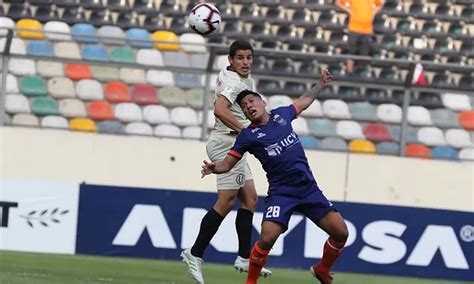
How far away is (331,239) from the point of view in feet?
31.9

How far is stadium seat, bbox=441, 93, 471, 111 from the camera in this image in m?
15.4

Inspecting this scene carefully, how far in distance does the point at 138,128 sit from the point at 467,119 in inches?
167

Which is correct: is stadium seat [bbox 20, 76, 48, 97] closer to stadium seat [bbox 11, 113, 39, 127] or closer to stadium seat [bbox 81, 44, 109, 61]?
stadium seat [bbox 11, 113, 39, 127]

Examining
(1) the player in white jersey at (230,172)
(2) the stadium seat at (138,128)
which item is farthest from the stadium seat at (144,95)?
(1) the player in white jersey at (230,172)

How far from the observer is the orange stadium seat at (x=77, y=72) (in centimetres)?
1545

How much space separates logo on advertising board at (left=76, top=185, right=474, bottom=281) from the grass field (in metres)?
0.35

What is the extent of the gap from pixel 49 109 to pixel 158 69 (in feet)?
4.97

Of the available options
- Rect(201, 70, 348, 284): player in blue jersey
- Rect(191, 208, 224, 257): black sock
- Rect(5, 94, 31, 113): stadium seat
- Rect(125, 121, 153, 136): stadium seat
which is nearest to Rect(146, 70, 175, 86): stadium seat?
Rect(125, 121, 153, 136): stadium seat

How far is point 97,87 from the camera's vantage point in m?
15.6

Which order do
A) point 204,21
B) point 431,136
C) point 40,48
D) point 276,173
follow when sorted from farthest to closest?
point 431,136
point 40,48
point 204,21
point 276,173

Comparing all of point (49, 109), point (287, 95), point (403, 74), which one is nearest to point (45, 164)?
point (49, 109)

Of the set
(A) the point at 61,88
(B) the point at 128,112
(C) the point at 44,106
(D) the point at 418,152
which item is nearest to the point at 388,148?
(D) the point at 418,152

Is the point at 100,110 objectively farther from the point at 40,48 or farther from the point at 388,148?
the point at 388,148

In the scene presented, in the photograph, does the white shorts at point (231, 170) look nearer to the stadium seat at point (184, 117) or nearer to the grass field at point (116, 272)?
the grass field at point (116, 272)
